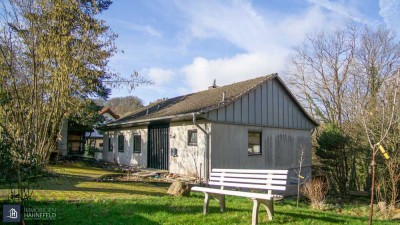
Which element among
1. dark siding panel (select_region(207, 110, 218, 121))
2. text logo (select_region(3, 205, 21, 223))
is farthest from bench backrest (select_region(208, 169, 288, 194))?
dark siding panel (select_region(207, 110, 218, 121))

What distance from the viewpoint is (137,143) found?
64.0ft

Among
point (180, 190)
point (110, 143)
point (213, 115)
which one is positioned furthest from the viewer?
point (110, 143)

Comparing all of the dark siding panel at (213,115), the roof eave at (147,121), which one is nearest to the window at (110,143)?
the roof eave at (147,121)

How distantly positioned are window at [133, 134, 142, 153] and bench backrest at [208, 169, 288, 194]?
11719mm

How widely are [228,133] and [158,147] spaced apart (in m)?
4.24

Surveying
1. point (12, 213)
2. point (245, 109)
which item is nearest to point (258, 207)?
point (12, 213)

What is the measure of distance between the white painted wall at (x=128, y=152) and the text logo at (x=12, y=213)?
12.5 m

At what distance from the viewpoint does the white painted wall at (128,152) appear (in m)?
18.5

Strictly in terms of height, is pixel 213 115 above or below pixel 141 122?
above

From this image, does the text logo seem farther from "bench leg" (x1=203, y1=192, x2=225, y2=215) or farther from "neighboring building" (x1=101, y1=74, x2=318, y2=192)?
"neighboring building" (x1=101, y1=74, x2=318, y2=192)

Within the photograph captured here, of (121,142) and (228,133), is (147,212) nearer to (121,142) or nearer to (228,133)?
(228,133)

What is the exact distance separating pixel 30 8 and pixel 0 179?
3936 mm

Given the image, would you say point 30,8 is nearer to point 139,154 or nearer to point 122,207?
point 122,207

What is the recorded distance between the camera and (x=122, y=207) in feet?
23.8
